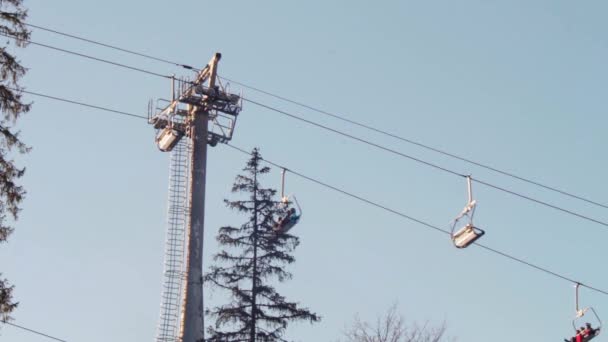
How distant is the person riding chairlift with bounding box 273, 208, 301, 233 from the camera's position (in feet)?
82.1

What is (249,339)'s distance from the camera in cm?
3472

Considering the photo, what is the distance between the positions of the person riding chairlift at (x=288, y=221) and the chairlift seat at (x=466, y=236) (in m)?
3.22

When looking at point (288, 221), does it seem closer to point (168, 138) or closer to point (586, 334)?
point (168, 138)

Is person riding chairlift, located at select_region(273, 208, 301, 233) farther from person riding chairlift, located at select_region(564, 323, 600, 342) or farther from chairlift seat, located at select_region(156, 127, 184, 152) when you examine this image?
person riding chairlift, located at select_region(564, 323, 600, 342)

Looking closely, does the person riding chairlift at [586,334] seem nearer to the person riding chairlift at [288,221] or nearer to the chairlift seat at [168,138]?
the person riding chairlift at [288,221]

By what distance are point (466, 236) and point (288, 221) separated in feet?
12.0

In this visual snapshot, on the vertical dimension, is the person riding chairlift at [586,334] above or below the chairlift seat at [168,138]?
below

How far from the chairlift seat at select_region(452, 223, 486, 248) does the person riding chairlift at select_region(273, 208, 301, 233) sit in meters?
3.22

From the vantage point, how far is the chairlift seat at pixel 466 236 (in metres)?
23.9

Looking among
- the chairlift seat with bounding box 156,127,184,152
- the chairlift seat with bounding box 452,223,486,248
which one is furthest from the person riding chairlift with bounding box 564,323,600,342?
the chairlift seat with bounding box 156,127,184,152

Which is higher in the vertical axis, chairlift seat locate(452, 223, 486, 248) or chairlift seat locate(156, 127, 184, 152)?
chairlift seat locate(156, 127, 184, 152)

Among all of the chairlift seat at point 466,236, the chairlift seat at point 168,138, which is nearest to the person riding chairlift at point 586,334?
the chairlift seat at point 466,236

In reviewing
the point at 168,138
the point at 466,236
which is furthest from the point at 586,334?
the point at 168,138

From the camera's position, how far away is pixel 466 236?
951 inches
